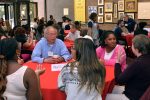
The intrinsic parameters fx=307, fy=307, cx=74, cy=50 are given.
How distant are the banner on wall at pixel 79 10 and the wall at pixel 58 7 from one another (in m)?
0.51

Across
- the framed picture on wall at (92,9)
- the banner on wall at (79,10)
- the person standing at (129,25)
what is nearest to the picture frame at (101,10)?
the framed picture on wall at (92,9)

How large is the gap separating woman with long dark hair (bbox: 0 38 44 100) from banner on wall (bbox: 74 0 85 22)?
13.1 meters

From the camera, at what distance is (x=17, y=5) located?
1473 centimetres

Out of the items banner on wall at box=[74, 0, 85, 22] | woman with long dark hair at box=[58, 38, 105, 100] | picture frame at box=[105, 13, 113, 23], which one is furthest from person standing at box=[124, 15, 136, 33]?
woman with long dark hair at box=[58, 38, 105, 100]

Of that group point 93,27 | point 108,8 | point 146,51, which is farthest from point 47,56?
point 108,8

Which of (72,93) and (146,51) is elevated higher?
(146,51)

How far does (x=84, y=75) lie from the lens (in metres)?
2.59

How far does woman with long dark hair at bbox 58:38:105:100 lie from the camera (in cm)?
261

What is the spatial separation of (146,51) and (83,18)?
12.5 metres

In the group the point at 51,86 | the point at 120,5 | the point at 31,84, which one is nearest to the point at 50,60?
the point at 51,86

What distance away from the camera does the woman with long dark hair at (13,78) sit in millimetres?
2357

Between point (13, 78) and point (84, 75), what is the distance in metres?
0.60

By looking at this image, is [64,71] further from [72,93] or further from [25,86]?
[25,86]

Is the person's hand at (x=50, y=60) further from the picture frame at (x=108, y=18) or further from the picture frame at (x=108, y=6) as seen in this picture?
the picture frame at (x=108, y=6)
